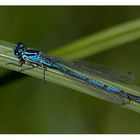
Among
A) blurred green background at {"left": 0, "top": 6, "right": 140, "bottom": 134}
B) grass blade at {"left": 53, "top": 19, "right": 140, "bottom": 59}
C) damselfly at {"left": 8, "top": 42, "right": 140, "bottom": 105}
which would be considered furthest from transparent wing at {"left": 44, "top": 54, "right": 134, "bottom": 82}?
blurred green background at {"left": 0, "top": 6, "right": 140, "bottom": 134}

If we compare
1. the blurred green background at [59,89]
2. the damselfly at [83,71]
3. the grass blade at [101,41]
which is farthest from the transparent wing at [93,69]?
the blurred green background at [59,89]

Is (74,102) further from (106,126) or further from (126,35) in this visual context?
(126,35)

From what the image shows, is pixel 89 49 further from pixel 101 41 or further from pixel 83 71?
pixel 83 71

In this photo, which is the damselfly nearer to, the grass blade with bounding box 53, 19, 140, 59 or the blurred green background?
the grass blade with bounding box 53, 19, 140, 59

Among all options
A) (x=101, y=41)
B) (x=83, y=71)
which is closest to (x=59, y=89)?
(x=83, y=71)

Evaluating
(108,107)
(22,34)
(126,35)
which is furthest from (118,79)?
(22,34)
